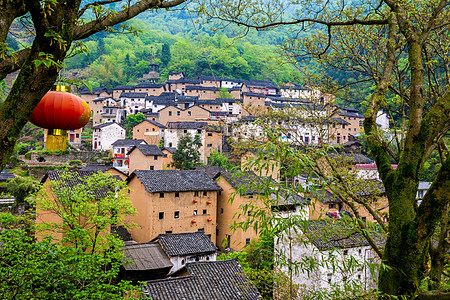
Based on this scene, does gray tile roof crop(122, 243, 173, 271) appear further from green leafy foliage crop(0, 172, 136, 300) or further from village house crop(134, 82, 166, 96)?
village house crop(134, 82, 166, 96)

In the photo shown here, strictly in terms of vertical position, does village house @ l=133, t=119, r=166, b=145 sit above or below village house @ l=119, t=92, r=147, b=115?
below

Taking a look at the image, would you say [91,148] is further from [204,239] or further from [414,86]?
[414,86]

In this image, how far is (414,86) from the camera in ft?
10.6

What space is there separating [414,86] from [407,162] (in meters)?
Answer: 0.81

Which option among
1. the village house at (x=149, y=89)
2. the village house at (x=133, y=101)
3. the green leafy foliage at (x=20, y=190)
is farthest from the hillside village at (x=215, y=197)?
the village house at (x=149, y=89)

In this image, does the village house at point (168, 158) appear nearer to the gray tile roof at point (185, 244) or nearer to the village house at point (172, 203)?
the village house at point (172, 203)

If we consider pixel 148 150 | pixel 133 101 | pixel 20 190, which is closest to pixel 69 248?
pixel 20 190

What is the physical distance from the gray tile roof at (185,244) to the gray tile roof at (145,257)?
1.12 feet

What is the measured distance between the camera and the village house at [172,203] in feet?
55.0

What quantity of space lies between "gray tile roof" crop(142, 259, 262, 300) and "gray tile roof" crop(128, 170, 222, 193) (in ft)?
21.3

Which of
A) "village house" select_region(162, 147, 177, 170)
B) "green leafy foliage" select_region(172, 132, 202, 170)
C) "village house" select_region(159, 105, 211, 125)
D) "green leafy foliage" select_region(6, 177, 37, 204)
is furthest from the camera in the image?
"village house" select_region(159, 105, 211, 125)

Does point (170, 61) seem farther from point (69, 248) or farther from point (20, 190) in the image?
point (69, 248)

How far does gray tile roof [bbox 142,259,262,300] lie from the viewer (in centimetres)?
966

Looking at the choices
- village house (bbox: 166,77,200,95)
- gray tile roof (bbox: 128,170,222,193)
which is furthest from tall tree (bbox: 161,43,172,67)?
gray tile roof (bbox: 128,170,222,193)
